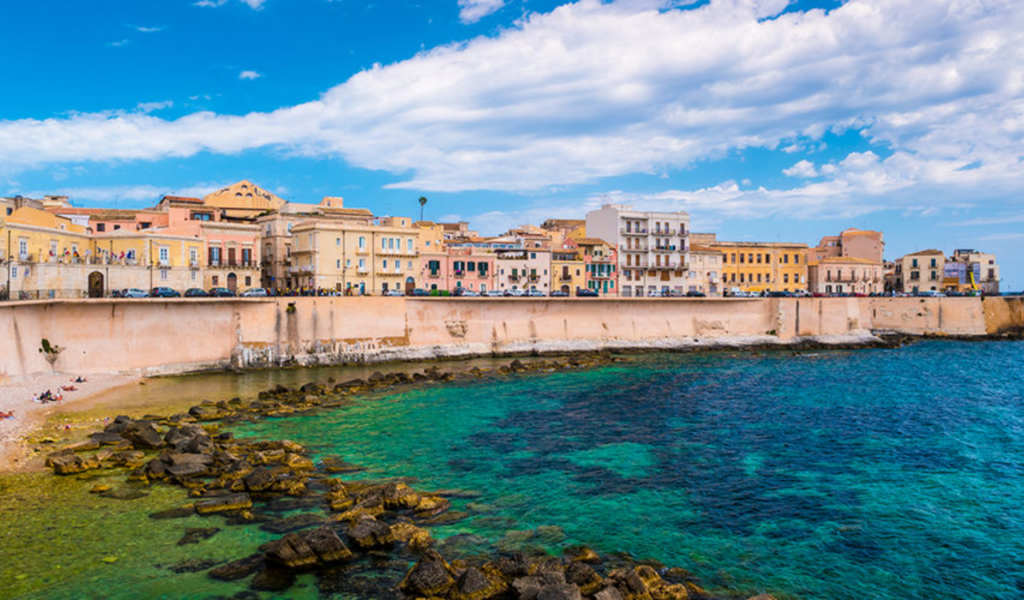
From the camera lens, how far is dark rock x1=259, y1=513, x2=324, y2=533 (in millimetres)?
17141

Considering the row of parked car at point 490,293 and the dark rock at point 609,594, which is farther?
the row of parked car at point 490,293

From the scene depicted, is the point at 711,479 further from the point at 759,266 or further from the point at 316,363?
the point at 759,266

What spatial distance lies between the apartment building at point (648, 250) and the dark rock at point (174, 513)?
224 feet

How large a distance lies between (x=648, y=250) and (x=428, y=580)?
73.5 metres

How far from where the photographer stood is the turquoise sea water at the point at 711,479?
1577 centimetres

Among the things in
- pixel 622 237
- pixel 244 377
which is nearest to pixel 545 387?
pixel 244 377

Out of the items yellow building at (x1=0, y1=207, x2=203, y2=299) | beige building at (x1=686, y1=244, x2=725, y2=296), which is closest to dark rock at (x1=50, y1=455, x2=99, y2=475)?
yellow building at (x1=0, y1=207, x2=203, y2=299)

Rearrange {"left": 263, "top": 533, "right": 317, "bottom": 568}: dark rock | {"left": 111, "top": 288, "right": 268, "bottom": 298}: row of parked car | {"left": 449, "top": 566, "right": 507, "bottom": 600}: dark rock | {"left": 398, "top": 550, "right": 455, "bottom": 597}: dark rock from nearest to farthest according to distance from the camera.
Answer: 1. {"left": 449, "top": 566, "right": 507, "bottom": 600}: dark rock
2. {"left": 398, "top": 550, "right": 455, "bottom": 597}: dark rock
3. {"left": 263, "top": 533, "right": 317, "bottom": 568}: dark rock
4. {"left": 111, "top": 288, "right": 268, "bottom": 298}: row of parked car

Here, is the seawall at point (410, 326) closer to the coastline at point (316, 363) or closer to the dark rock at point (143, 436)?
the coastline at point (316, 363)

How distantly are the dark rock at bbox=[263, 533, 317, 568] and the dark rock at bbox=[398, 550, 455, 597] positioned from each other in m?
2.44

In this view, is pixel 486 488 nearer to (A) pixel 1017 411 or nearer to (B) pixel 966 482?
(B) pixel 966 482

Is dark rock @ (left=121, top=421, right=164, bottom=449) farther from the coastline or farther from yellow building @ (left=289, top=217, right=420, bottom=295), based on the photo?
yellow building @ (left=289, top=217, right=420, bottom=295)

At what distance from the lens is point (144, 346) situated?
43344 mm

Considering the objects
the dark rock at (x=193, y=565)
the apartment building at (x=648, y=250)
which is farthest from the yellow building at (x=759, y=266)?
the dark rock at (x=193, y=565)
